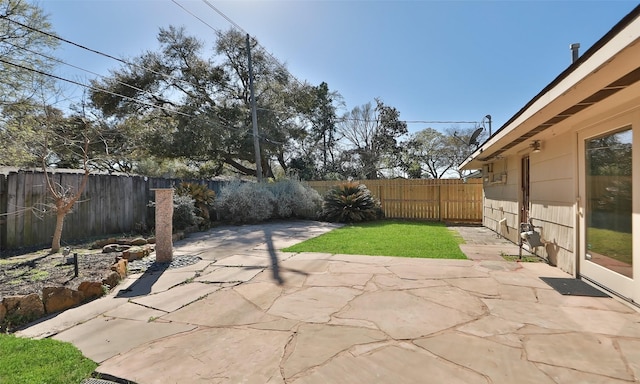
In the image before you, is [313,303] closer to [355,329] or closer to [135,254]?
[355,329]

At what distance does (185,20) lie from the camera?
9.04 meters

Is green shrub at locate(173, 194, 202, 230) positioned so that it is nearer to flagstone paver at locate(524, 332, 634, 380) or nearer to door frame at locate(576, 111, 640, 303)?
flagstone paver at locate(524, 332, 634, 380)

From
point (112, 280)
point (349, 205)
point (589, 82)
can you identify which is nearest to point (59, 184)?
point (112, 280)

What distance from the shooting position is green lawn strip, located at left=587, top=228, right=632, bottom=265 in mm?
3020

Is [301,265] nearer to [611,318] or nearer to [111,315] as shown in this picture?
[111,315]

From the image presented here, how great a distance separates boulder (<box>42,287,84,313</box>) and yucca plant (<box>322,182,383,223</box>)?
27.4ft

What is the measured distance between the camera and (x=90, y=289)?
3217mm

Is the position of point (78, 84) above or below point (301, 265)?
above

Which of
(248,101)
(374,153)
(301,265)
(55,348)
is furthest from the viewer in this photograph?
(374,153)

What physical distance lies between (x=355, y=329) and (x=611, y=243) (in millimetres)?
2947

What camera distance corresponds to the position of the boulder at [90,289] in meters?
3.18

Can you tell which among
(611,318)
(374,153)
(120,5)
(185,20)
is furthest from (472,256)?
(374,153)

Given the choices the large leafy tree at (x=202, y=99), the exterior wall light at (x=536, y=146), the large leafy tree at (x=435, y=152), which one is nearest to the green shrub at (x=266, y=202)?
the large leafy tree at (x=202, y=99)

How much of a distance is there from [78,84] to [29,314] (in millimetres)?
6330
